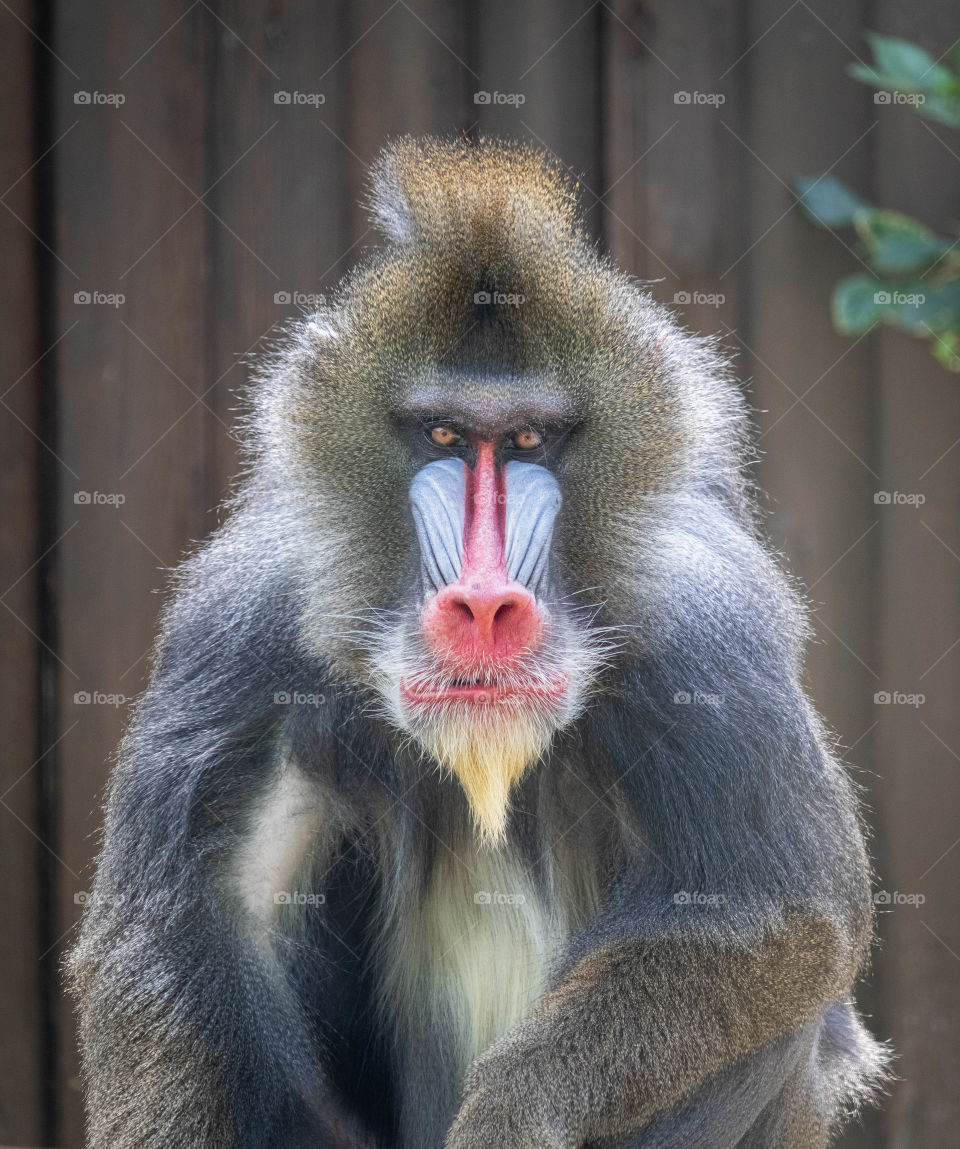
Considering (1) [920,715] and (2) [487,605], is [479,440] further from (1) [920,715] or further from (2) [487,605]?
(1) [920,715]

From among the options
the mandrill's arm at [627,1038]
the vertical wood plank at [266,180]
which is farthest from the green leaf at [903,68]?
the mandrill's arm at [627,1038]

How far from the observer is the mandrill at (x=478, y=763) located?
273cm

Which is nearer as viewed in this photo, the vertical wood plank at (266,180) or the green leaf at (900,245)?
the green leaf at (900,245)

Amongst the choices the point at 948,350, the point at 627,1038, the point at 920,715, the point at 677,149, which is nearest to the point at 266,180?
the point at 677,149

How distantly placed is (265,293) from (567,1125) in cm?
239

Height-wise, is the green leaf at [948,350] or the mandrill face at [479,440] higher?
the green leaf at [948,350]

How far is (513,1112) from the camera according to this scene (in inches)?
107

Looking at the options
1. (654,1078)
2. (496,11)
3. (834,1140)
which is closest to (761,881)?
(654,1078)

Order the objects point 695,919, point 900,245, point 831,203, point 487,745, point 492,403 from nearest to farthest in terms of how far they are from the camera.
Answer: point 487,745
point 492,403
point 695,919
point 900,245
point 831,203

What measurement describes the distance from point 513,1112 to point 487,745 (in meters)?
0.67

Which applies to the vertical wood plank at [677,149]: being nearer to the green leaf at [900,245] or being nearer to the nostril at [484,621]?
the green leaf at [900,245]

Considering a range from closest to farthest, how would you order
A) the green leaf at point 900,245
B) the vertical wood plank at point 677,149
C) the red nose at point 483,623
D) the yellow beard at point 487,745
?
the red nose at point 483,623
the yellow beard at point 487,745
the green leaf at point 900,245
the vertical wood plank at point 677,149

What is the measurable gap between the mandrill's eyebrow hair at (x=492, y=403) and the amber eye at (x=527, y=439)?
18mm

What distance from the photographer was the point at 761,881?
113 inches
